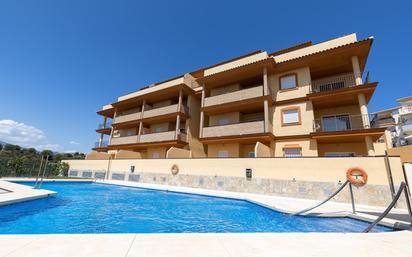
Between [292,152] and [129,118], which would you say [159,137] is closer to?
[129,118]

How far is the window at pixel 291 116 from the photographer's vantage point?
16.5 meters

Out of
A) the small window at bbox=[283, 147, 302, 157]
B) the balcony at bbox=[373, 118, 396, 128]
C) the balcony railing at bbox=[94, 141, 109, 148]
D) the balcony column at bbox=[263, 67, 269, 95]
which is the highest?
the balcony at bbox=[373, 118, 396, 128]

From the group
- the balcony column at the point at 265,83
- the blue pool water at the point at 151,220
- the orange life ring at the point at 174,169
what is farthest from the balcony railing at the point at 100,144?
the balcony column at the point at 265,83

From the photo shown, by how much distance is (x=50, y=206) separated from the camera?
8773 millimetres

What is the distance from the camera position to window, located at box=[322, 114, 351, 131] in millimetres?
15430

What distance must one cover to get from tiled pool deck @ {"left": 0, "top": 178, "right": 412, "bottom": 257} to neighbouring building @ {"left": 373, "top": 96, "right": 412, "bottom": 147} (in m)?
42.0

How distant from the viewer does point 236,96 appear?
62.3 feet

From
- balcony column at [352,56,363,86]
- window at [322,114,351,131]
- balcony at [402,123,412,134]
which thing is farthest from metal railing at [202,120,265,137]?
balcony at [402,123,412,134]

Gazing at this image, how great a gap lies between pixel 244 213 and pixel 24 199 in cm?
1013

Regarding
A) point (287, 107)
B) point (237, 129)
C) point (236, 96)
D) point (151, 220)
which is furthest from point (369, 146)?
point (151, 220)
